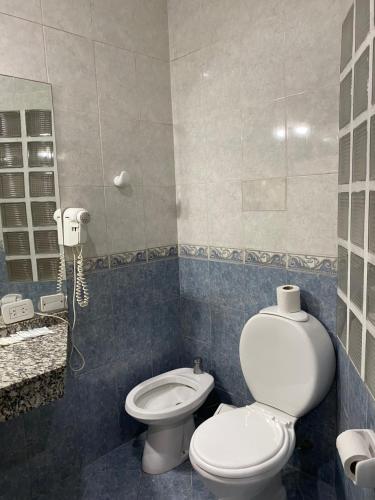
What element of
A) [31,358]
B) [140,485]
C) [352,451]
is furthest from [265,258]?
[140,485]

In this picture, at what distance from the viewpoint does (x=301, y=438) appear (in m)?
1.73

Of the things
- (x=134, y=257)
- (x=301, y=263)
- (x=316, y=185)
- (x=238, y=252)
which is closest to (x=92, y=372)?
→ (x=134, y=257)

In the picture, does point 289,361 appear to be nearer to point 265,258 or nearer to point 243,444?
point 243,444

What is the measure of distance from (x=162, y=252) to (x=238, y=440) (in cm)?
112

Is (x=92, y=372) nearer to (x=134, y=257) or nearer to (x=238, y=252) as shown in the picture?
(x=134, y=257)

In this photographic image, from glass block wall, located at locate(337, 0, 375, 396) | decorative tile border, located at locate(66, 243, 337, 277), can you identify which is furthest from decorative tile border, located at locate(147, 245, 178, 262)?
glass block wall, located at locate(337, 0, 375, 396)

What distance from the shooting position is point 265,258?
1.80 meters

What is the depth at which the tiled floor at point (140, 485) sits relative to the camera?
1699mm

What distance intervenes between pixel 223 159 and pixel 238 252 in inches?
19.8

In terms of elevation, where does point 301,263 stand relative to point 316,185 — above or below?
below

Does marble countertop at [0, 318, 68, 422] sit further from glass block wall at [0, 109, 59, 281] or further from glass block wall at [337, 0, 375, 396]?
glass block wall at [337, 0, 375, 396]

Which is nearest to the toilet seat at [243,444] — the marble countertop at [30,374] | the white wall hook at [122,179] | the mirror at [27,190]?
the marble countertop at [30,374]

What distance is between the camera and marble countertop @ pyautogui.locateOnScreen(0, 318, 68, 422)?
1164 mm

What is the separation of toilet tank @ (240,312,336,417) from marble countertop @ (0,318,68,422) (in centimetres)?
83
